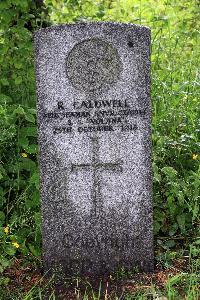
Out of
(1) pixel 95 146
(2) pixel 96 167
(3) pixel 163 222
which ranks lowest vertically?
(3) pixel 163 222

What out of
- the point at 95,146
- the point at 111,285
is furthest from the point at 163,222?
the point at 95,146

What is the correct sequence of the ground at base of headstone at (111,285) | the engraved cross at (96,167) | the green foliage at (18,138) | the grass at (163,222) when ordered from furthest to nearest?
the green foliage at (18,138) < the engraved cross at (96,167) < the grass at (163,222) < the ground at base of headstone at (111,285)

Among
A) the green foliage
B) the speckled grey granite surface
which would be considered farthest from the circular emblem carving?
the green foliage

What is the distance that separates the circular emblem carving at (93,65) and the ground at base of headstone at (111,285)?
47.7 inches

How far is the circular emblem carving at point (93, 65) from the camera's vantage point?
350 centimetres

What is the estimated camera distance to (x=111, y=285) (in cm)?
359

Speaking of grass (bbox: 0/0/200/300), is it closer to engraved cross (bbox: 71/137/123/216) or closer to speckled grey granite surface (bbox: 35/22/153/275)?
speckled grey granite surface (bbox: 35/22/153/275)

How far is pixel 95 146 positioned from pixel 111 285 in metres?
0.87

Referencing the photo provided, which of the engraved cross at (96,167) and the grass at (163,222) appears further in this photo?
the engraved cross at (96,167)

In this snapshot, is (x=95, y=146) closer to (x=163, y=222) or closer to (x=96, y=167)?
(x=96, y=167)

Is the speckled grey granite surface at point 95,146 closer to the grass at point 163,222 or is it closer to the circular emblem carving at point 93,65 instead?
the circular emblem carving at point 93,65

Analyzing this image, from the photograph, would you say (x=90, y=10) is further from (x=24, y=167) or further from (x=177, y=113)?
(x=24, y=167)

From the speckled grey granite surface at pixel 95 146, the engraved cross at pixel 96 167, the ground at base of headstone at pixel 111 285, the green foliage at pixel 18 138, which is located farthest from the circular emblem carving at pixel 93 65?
the ground at base of headstone at pixel 111 285

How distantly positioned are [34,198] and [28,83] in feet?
4.05
